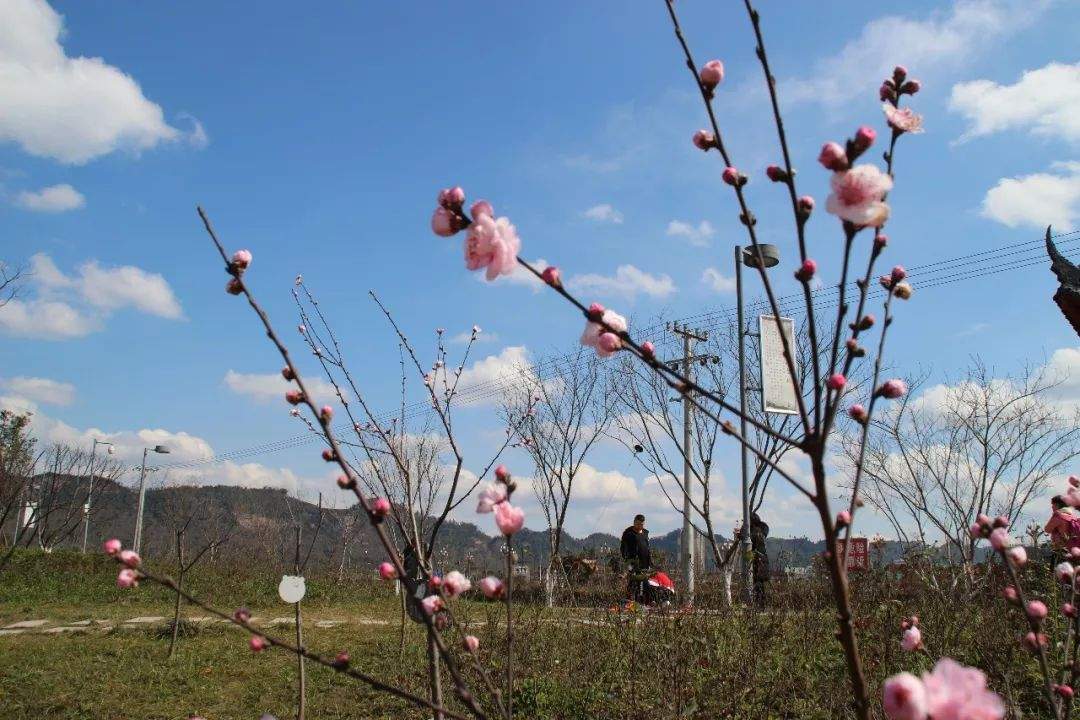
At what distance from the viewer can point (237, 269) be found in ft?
5.00

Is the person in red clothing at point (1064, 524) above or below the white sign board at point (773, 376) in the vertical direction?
below

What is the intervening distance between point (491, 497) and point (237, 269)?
66 cm

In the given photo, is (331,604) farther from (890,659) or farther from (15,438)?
(15,438)

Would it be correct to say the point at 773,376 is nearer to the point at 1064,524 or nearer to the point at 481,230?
the point at 1064,524

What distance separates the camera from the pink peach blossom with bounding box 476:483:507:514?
55.6 inches

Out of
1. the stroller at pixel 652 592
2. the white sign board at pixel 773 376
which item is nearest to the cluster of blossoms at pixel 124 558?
the stroller at pixel 652 592

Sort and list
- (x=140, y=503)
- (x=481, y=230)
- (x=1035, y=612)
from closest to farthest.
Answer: (x=481, y=230)
(x=1035, y=612)
(x=140, y=503)

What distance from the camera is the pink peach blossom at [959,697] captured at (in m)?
0.72

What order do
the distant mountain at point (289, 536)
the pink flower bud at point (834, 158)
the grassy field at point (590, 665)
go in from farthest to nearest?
the distant mountain at point (289, 536) → the grassy field at point (590, 665) → the pink flower bud at point (834, 158)

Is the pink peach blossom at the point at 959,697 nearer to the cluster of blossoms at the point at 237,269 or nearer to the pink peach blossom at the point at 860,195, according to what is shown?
A: the pink peach blossom at the point at 860,195

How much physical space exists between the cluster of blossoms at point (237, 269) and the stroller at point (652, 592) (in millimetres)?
4257

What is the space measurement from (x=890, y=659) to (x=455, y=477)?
3.18 meters

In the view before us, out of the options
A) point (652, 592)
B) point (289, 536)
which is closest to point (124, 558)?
point (652, 592)

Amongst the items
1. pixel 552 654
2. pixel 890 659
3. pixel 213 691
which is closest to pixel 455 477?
pixel 890 659
